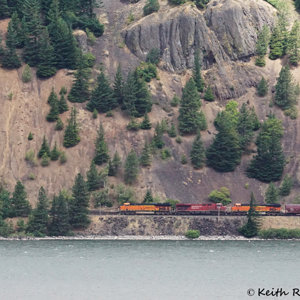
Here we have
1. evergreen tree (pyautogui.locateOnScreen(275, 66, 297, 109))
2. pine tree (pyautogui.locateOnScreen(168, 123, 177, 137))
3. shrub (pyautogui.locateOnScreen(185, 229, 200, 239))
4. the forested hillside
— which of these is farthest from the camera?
evergreen tree (pyautogui.locateOnScreen(275, 66, 297, 109))

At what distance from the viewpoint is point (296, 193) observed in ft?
577

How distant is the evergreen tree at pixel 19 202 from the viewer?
163375 mm

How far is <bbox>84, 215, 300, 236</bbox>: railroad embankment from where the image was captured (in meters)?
164

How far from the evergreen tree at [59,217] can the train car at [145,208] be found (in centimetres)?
1100

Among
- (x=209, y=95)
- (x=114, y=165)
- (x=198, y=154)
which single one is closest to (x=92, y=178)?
(x=114, y=165)

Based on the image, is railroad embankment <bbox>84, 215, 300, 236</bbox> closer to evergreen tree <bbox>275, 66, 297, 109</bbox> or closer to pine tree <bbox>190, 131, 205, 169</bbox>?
pine tree <bbox>190, 131, 205, 169</bbox>

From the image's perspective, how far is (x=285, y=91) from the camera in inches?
7662

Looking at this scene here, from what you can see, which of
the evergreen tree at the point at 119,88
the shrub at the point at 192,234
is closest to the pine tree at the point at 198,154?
the evergreen tree at the point at 119,88

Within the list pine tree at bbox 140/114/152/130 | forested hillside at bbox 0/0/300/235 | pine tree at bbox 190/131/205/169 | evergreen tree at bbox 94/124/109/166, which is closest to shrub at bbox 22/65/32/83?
forested hillside at bbox 0/0/300/235

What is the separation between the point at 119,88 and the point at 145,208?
34.7 metres

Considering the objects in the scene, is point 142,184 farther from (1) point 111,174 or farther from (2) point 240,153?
(2) point 240,153

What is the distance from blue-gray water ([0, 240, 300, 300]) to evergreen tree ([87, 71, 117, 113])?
1515 inches

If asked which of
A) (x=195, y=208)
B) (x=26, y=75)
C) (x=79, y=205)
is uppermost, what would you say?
(x=26, y=75)

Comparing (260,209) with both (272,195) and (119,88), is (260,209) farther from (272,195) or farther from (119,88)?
(119,88)
